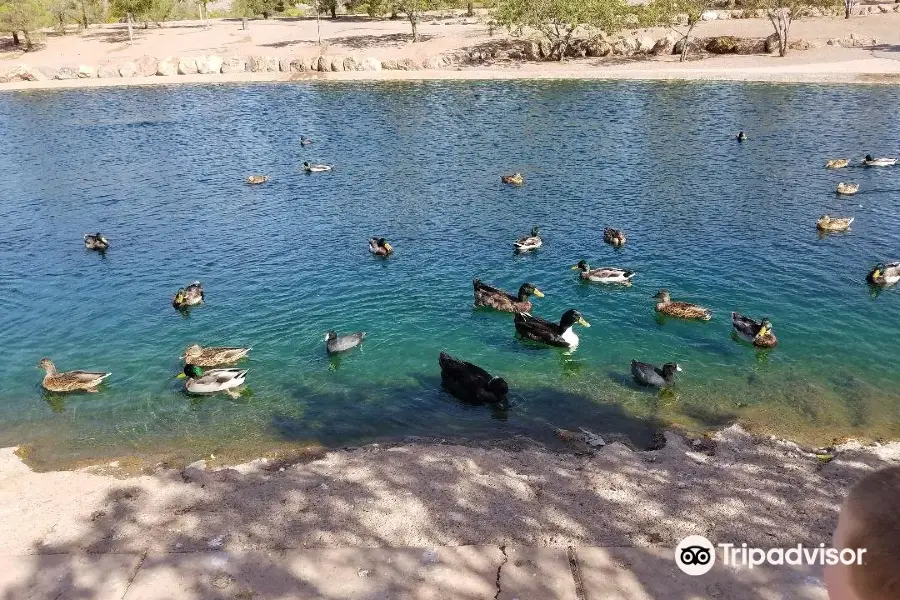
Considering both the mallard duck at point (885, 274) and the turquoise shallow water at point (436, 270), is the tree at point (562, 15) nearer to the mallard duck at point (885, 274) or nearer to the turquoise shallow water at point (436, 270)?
the turquoise shallow water at point (436, 270)

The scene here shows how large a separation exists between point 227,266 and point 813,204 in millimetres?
26333

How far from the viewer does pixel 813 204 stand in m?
30.2

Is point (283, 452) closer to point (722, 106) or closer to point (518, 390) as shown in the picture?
point (518, 390)

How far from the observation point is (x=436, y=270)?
25094 millimetres

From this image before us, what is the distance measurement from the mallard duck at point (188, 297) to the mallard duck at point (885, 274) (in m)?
23.5

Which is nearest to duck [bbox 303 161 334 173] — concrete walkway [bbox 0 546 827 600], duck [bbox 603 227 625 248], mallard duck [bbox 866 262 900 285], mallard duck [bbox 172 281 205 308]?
mallard duck [bbox 172 281 205 308]

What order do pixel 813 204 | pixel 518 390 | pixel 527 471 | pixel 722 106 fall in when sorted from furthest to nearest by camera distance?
pixel 722 106
pixel 813 204
pixel 518 390
pixel 527 471

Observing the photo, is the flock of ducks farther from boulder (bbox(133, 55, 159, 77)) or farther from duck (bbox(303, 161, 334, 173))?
boulder (bbox(133, 55, 159, 77))

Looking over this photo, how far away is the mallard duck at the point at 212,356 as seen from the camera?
1919cm

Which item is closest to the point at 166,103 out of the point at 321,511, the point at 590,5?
the point at 590,5

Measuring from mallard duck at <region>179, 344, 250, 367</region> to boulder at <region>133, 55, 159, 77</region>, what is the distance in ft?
224

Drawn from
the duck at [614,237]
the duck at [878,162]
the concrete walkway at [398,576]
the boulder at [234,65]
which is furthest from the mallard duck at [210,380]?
the boulder at [234,65]

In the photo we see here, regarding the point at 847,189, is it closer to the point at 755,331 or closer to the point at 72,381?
the point at 755,331

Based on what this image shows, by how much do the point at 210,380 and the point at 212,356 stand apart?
1514mm
